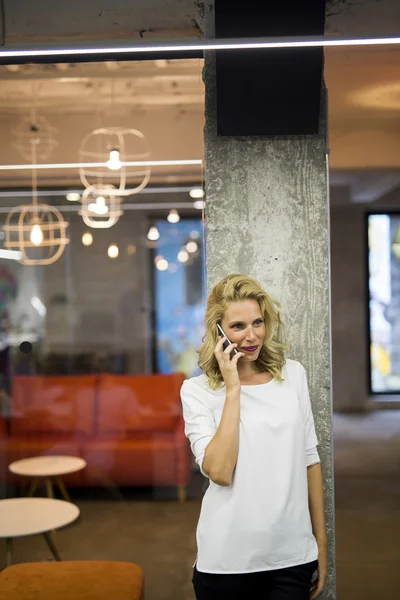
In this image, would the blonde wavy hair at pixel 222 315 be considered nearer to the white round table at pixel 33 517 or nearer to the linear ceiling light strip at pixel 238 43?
the linear ceiling light strip at pixel 238 43

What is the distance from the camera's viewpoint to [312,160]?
2613mm

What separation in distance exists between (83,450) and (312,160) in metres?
2.06

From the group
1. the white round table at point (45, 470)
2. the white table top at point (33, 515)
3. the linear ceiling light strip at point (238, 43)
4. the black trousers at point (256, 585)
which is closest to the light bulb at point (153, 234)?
the white round table at point (45, 470)

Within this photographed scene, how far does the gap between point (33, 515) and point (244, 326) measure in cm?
183

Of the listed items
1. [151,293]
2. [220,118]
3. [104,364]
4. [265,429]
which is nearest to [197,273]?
[151,293]

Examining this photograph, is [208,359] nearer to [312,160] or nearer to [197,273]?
[312,160]

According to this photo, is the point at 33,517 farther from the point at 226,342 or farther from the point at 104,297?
the point at 226,342

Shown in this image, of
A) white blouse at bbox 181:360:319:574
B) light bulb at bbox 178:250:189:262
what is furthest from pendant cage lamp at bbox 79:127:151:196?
white blouse at bbox 181:360:319:574

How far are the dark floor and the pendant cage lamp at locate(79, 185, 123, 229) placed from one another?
1536 millimetres

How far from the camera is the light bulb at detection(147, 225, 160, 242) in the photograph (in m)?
3.81

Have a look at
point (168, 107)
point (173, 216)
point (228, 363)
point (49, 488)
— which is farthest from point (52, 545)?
point (168, 107)

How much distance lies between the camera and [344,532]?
9.97 feet

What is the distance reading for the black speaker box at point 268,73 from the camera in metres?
2.19

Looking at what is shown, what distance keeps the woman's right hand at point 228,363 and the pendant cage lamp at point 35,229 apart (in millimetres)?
→ 1784
